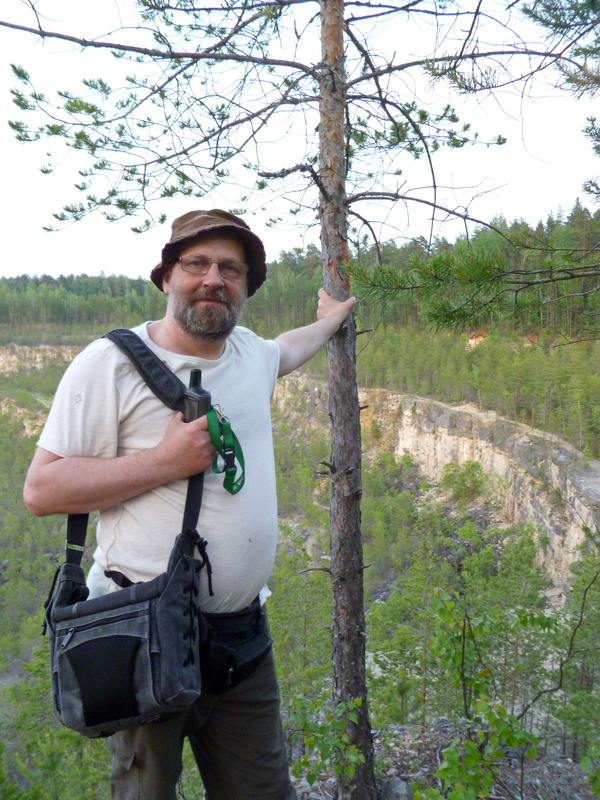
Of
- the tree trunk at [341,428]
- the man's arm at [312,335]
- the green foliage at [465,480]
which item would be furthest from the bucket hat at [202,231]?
the green foliage at [465,480]

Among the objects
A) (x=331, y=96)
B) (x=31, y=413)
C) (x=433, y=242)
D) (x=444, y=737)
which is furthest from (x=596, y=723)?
(x=31, y=413)

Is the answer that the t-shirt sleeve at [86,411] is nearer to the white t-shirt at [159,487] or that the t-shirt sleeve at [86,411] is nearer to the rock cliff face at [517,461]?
the white t-shirt at [159,487]

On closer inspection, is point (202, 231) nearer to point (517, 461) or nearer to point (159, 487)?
point (159, 487)

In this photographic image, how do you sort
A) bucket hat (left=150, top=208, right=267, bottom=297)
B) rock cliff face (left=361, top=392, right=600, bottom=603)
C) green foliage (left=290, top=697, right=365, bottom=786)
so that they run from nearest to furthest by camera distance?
1. bucket hat (left=150, top=208, right=267, bottom=297)
2. green foliage (left=290, top=697, right=365, bottom=786)
3. rock cliff face (left=361, top=392, right=600, bottom=603)

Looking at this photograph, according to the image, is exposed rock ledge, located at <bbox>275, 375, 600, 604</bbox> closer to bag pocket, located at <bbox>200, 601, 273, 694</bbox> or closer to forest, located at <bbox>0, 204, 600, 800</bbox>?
forest, located at <bbox>0, 204, 600, 800</bbox>

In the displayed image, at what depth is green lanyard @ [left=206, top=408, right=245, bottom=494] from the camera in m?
1.27

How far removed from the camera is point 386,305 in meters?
2.23

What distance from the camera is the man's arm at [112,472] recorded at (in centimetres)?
121

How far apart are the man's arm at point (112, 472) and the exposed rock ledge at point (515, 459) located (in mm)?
8347

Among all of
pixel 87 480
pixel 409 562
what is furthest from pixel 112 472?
pixel 409 562

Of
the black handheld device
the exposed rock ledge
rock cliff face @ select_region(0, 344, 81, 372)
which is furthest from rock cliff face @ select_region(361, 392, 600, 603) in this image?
rock cliff face @ select_region(0, 344, 81, 372)

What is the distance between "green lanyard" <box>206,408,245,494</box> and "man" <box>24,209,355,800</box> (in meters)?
0.02

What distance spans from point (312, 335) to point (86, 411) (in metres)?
1.01

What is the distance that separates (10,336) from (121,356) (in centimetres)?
5861
